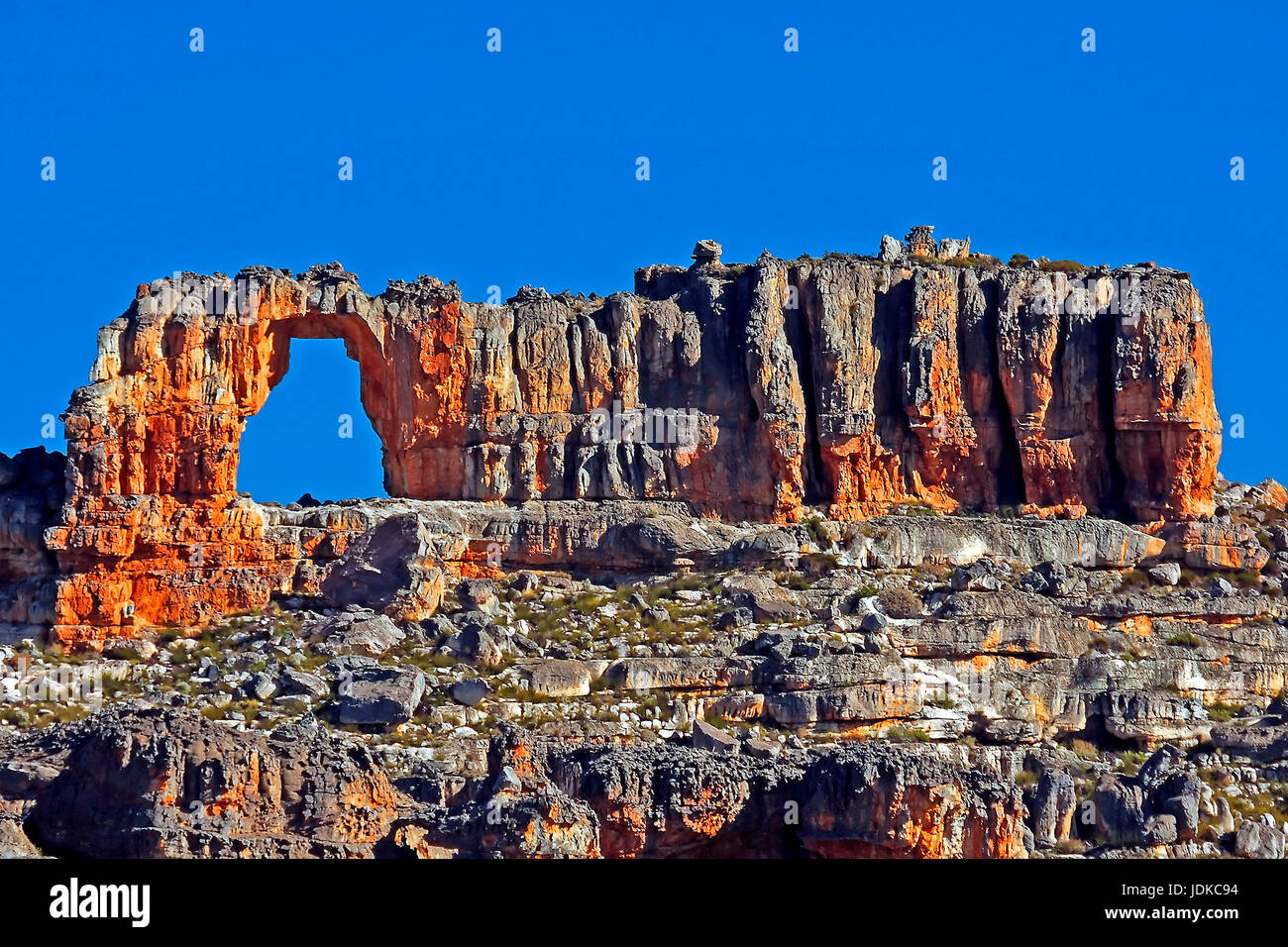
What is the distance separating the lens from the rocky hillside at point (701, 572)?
73.2 meters

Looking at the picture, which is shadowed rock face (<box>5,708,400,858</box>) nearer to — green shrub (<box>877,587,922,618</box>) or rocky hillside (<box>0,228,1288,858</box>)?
rocky hillside (<box>0,228,1288,858</box>)

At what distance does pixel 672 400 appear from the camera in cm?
9512

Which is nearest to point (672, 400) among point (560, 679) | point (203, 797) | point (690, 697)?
point (690, 697)

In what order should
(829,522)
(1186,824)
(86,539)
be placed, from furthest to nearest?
(829,522) < (86,539) < (1186,824)

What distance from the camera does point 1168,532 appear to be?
95.8 m

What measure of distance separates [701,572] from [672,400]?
246 inches

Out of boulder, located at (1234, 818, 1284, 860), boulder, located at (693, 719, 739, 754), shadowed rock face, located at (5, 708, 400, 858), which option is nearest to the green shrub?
boulder, located at (693, 719, 739, 754)

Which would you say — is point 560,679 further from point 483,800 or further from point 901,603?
point 483,800

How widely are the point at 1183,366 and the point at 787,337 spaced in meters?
11.3

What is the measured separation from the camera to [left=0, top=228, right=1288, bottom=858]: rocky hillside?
7325 cm

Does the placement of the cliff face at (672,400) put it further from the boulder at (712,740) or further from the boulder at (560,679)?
the boulder at (712,740)

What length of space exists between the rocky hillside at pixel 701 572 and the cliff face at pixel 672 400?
0.11 meters

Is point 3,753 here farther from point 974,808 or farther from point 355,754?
point 974,808
